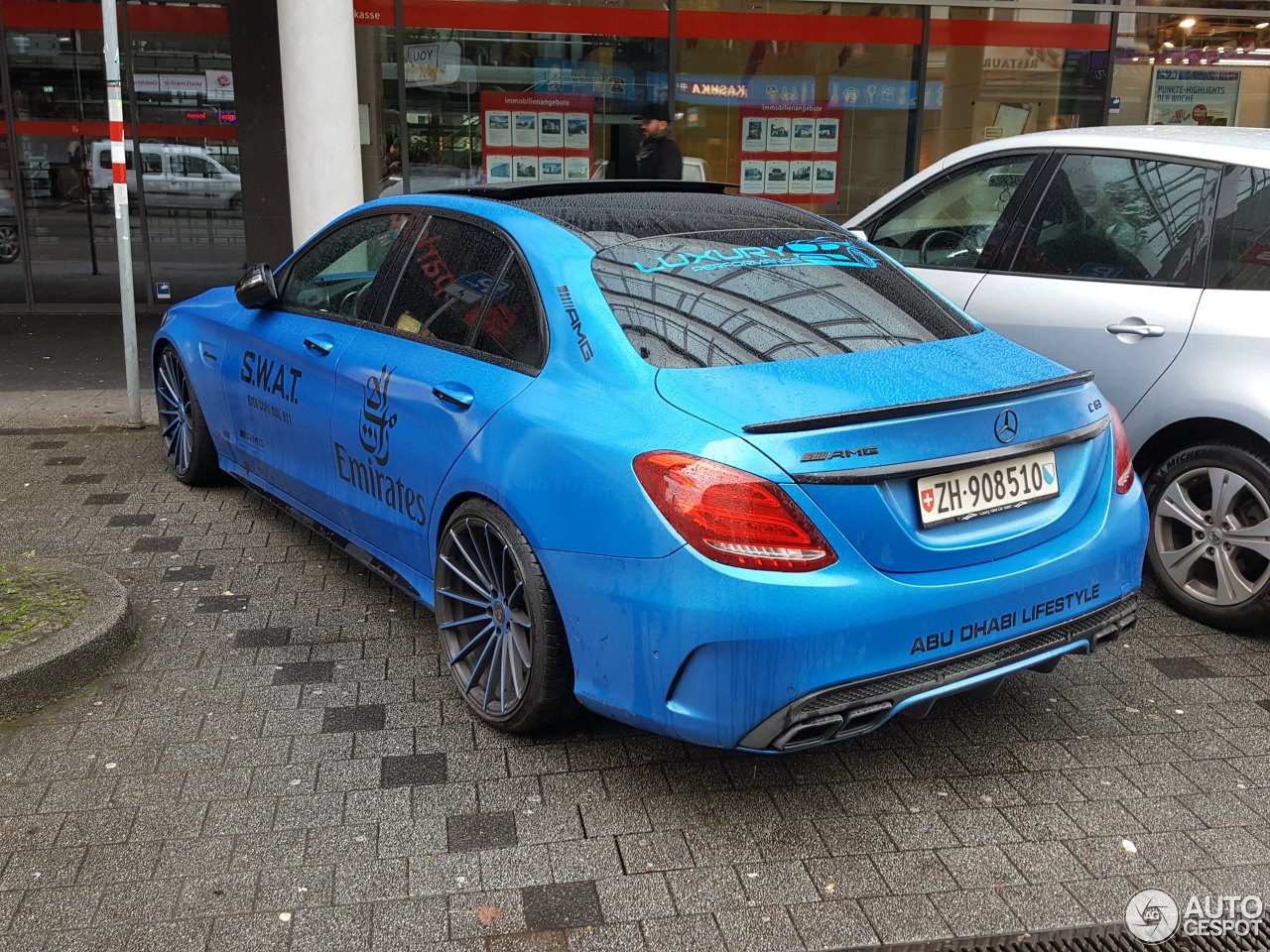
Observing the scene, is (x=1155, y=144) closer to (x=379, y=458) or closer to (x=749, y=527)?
(x=749, y=527)

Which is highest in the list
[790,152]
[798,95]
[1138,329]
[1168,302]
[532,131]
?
[798,95]

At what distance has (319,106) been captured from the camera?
8.27 metres

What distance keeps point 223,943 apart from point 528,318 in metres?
1.83

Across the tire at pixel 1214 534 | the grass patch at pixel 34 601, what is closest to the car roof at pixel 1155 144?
the tire at pixel 1214 534

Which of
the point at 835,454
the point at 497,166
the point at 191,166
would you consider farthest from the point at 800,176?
the point at 835,454

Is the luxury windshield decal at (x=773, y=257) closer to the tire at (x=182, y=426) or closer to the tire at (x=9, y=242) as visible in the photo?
the tire at (x=182, y=426)

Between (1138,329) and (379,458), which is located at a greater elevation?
(1138,329)

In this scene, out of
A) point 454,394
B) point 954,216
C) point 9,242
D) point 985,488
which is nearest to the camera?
point 985,488

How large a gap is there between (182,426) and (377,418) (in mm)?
2396

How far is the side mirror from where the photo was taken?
4.79 metres

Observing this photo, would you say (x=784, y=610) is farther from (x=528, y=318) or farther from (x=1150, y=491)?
(x=1150, y=491)

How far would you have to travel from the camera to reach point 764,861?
2.90 metres

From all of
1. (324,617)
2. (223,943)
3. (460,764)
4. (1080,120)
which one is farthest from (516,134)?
(223,943)

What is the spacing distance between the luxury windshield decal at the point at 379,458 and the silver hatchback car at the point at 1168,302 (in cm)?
259
